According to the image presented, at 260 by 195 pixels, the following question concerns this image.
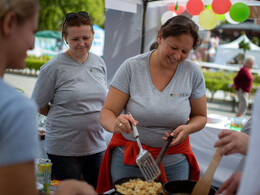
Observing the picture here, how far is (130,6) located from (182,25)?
9.29ft

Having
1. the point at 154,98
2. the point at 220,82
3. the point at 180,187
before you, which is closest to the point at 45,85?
the point at 154,98

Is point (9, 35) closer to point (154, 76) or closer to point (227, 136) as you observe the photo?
point (227, 136)

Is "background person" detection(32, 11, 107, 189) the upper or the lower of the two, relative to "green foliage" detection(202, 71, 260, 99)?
upper

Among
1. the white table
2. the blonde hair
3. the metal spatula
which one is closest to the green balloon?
the white table

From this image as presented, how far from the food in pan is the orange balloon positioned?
9.41 feet

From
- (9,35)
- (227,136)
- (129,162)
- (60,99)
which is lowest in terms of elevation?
(129,162)

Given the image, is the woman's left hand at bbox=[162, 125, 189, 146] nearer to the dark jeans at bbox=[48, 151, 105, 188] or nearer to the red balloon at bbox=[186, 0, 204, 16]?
the dark jeans at bbox=[48, 151, 105, 188]

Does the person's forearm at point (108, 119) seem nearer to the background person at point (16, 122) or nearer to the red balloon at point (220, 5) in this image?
the background person at point (16, 122)

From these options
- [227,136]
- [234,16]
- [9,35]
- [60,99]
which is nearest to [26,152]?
[9,35]

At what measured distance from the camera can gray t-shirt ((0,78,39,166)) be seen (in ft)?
2.18

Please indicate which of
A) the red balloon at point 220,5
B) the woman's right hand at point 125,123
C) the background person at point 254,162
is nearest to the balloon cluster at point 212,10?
the red balloon at point 220,5

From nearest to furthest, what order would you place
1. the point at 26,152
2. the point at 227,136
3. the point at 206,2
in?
the point at 26,152, the point at 227,136, the point at 206,2

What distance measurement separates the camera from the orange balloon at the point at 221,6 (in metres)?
3.69

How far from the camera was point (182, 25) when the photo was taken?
63.0 inches
